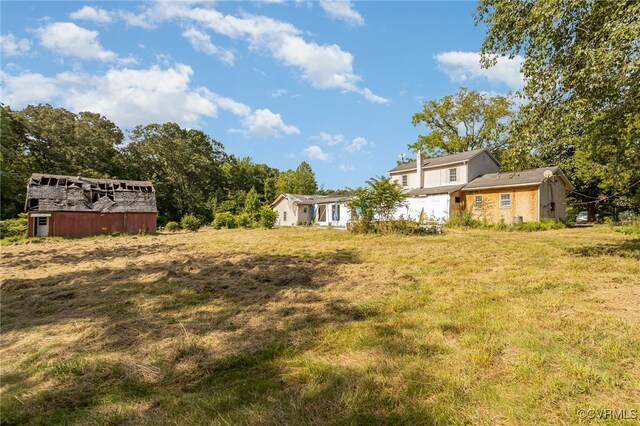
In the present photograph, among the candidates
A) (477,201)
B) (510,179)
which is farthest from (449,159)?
(510,179)

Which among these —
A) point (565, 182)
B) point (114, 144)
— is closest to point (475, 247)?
point (565, 182)

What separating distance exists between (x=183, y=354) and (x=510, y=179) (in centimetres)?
2287

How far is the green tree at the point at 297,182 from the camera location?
5225cm

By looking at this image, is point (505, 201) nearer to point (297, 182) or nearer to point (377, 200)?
point (377, 200)

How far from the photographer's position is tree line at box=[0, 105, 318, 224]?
3155cm

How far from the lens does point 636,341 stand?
3480mm

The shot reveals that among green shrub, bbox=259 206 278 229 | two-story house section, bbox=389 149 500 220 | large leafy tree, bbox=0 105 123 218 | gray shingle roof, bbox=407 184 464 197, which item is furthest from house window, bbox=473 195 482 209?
large leafy tree, bbox=0 105 123 218

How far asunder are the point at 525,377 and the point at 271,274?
5.81m

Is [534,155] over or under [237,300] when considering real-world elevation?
over

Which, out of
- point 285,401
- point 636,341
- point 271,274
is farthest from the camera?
point 271,274

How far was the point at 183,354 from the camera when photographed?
355 centimetres

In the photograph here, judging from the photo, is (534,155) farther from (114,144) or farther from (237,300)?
(114,144)

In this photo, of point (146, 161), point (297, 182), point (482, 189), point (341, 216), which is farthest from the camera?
point (297, 182)

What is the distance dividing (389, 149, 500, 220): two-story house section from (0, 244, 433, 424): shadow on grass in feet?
62.6
